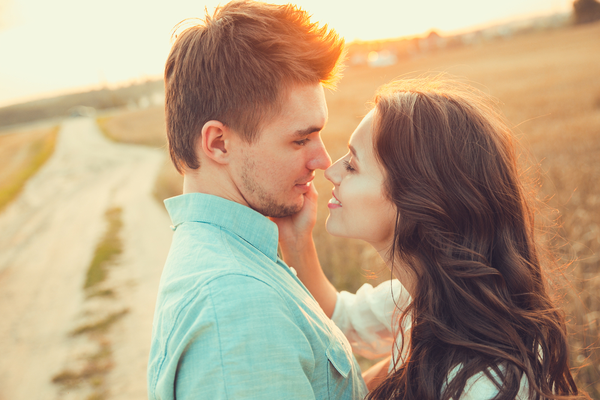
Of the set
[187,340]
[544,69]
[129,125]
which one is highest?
[187,340]

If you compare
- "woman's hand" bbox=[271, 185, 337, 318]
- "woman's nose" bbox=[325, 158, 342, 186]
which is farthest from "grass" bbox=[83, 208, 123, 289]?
"woman's nose" bbox=[325, 158, 342, 186]

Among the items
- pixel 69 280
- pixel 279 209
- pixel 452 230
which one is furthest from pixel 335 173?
pixel 69 280

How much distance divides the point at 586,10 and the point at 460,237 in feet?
246

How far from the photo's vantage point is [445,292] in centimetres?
195

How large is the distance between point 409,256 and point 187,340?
113cm

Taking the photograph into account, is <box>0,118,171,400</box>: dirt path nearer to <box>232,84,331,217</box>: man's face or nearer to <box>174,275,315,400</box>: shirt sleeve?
<box>232,84,331,217</box>: man's face

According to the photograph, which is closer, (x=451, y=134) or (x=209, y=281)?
(x=209, y=281)

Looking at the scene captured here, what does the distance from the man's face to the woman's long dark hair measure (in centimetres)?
38

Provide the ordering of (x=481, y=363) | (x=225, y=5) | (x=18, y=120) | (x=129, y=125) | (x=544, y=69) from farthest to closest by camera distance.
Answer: (x=18, y=120) → (x=129, y=125) → (x=544, y=69) → (x=225, y=5) → (x=481, y=363)

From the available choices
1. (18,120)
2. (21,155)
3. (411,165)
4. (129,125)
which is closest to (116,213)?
(411,165)

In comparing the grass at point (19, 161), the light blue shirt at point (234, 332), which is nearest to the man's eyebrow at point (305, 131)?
the light blue shirt at point (234, 332)

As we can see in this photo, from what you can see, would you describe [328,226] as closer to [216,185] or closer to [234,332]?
[216,185]

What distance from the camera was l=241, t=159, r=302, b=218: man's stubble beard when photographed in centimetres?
219

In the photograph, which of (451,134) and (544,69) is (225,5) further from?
(544,69)
